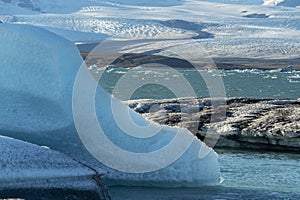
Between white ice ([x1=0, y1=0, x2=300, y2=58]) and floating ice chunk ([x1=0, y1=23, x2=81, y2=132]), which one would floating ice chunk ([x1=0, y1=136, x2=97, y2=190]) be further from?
white ice ([x1=0, y1=0, x2=300, y2=58])

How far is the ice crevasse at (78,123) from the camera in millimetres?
12266

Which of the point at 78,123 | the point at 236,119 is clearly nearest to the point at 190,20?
the point at 236,119

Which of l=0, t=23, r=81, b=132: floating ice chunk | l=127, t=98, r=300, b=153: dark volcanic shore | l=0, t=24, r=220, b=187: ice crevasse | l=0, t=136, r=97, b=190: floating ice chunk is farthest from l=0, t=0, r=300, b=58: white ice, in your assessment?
l=0, t=136, r=97, b=190: floating ice chunk

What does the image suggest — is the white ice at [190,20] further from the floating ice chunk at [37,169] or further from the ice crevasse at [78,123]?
the floating ice chunk at [37,169]

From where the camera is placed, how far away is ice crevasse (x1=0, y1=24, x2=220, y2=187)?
483 inches

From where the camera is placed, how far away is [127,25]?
138125mm

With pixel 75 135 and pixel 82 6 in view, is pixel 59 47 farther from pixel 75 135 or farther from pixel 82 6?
pixel 82 6

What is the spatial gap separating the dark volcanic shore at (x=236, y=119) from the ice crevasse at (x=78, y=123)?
6.93 m

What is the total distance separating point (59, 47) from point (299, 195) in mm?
5293

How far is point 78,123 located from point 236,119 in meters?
9.85

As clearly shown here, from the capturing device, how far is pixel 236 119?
21.4 metres

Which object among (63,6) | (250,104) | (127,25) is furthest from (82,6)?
(250,104)

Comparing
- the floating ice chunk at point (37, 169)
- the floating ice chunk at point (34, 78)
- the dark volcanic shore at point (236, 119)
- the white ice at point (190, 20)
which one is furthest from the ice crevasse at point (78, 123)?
the white ice at point (190, 20)

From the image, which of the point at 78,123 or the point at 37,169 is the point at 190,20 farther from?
the point at 37,169
